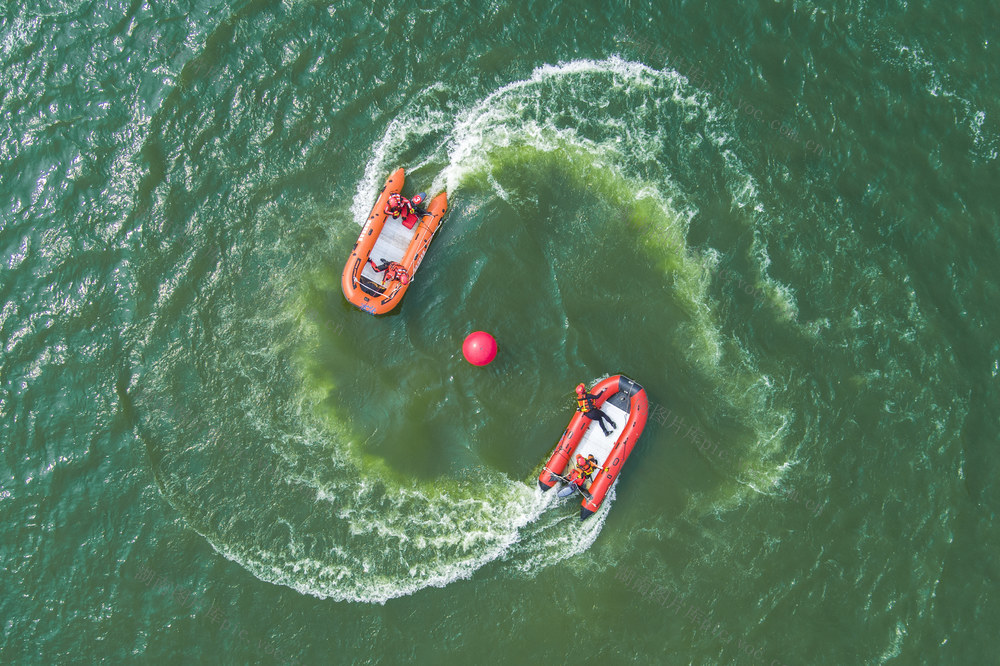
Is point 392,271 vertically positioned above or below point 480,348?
above

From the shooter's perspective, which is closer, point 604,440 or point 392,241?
point 604,440

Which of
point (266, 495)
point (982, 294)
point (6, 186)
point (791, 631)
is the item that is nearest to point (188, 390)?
point (266, 495)

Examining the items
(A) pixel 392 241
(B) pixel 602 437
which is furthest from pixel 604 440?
(A) pixel 392 241

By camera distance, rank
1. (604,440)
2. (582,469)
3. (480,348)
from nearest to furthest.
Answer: (480,348) → (582,469) → (604,440)

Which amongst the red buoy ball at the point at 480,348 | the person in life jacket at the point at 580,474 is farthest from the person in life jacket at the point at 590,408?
the red buoy ball at the point at 480,348

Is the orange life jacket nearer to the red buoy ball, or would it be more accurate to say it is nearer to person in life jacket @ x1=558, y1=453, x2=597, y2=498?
person in life jacket @ x1=558, y1=453, x2=597, y2=498

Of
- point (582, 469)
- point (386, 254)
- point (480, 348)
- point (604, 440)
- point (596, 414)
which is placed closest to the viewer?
point (480, 348)

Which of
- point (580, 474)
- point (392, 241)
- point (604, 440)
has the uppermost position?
point (392, 241)

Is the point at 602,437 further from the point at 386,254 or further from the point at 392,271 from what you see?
the point at 386,254
